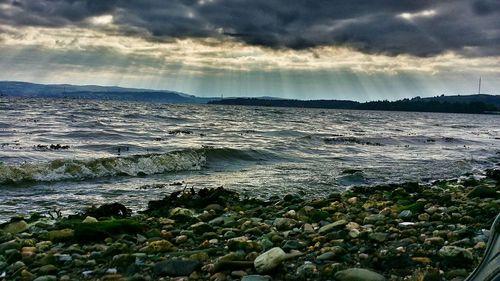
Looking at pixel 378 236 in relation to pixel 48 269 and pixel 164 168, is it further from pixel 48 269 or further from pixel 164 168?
pixel 164 168

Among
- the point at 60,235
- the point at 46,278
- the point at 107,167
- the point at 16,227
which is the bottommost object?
the point at 107,167

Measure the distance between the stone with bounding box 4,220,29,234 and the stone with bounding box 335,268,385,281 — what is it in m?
6.13

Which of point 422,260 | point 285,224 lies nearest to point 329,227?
point 285,224

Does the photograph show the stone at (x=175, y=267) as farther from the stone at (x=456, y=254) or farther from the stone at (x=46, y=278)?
the stone at (x=456, y=254)

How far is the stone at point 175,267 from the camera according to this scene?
526cm

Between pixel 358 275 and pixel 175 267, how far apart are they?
214cm

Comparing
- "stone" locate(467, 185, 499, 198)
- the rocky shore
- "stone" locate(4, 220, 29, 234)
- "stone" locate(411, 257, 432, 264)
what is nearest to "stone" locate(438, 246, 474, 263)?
the rocky shore

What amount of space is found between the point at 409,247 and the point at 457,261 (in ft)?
2.43

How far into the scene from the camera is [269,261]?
517cm

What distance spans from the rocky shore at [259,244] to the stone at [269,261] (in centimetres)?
1

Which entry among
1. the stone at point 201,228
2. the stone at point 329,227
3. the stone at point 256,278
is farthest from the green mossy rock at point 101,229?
the stone at point 256,278

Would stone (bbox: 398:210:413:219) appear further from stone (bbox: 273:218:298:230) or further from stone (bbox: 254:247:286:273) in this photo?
stone (bbox: 254:247:286:273)

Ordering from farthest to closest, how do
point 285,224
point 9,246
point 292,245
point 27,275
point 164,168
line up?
point 164,168 → point 285,224 → point 9,246 → point 292,245 → point 27,275

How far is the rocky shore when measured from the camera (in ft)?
16.8
